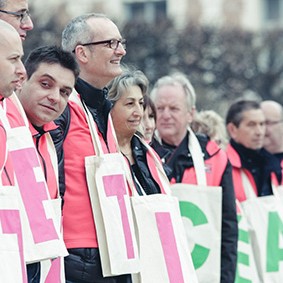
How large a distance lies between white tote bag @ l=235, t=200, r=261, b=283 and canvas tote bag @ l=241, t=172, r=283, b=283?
97 millimetres

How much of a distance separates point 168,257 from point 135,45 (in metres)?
16.7

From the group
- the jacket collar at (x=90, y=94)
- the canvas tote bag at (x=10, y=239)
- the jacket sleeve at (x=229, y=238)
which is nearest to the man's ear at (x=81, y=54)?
the jacket collar at (x=90, y=94)

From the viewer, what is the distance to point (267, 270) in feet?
26.8

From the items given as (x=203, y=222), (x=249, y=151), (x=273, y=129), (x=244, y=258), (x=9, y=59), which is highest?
(x=9, y=59)

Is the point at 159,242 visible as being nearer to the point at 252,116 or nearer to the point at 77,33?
the point at 77,33

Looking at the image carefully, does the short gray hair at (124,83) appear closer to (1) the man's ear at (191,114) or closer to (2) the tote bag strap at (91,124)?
(2) the tote bag strap at (91,124)

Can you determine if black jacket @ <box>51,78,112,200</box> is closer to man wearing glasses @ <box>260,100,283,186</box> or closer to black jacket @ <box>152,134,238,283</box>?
black jacket @ <box>152,134,238,283</box>

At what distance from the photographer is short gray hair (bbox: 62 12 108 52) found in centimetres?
595

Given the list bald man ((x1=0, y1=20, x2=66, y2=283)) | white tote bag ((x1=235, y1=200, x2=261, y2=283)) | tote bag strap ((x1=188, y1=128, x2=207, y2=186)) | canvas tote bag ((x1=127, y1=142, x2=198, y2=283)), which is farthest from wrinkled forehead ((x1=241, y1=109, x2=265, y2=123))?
bald man ((x1=0, y1=20, x2=66, y2=283))

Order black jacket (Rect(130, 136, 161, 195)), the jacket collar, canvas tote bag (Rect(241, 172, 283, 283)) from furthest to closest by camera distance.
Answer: canvas tote bag (Rect(241, 172, 283, 283)) < black jacket (Rect(130, 136, 161, 195)) < the jacket collar

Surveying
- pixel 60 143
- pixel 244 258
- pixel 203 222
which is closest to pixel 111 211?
pixel 60 143

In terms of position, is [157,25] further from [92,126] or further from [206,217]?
[92,126]

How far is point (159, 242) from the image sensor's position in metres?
5.93

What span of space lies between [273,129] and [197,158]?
2.00 m
